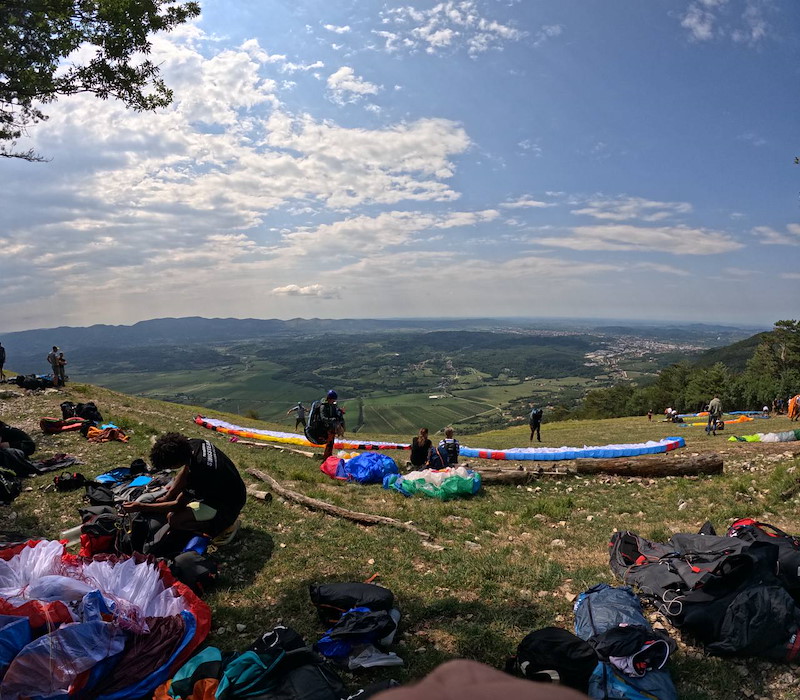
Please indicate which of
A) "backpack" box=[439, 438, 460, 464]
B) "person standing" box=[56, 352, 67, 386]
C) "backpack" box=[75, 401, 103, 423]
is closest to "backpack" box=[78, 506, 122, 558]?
"backpack" box=[439, 438, 460, 464]

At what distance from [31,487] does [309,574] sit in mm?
7732

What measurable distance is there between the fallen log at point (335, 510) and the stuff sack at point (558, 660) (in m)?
4.10

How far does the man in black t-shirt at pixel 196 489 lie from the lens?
6.55 meters

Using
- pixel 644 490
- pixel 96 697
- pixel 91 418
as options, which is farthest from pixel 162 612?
pixel 91 418

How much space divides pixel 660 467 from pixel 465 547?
904cm

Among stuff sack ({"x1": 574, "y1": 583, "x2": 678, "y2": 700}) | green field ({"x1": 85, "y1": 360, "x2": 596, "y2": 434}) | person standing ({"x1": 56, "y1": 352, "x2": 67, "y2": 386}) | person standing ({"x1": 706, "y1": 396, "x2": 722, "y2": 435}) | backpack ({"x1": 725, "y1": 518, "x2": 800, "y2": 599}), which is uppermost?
person standing ({"x1": 56, "y1": 352, "x2": 67, "y2": 386})

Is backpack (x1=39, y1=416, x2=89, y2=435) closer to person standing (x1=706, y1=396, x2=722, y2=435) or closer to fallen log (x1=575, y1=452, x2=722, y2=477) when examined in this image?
fallen log (x1=575, y1=452, x2=722, y2=477)

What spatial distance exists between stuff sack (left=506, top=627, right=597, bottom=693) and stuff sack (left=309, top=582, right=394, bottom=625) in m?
1.72

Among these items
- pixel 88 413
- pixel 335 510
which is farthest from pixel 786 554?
pixel 88 413

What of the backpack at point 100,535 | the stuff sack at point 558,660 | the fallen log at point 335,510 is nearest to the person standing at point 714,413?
the fallen log at point 335,510

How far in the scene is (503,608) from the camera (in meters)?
5.74

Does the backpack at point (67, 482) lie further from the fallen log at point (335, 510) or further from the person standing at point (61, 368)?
the person standing at point (61, 368)

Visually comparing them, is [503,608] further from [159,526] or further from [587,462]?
[587,462]

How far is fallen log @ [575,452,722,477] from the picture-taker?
13.3m
